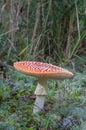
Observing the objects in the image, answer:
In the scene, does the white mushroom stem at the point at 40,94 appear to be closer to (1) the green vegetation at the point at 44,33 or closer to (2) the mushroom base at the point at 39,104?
(2) the mushroom base at the point at 39,104

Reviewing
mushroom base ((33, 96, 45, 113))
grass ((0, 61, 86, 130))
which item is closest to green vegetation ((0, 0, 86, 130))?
grass ((0, 61, 86, 130))

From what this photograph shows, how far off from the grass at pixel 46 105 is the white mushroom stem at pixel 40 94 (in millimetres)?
48

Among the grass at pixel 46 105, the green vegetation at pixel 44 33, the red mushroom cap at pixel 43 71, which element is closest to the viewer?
the red mushroom cap at pixel 43 71

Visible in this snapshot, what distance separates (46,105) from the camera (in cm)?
331

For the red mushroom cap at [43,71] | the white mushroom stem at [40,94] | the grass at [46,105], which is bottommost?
the grass at [46,105]

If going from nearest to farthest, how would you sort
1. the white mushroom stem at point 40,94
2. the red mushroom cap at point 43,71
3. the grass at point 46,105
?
1. the red mushroom cap at point 43,71
2. the grass at point 46,105
3. the white mushroom stem at point 40,94

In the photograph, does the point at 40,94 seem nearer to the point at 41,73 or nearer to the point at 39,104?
the point at 39,104

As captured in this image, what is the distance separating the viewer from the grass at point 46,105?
9.38 ft

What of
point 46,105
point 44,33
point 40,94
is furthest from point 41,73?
point 44,33

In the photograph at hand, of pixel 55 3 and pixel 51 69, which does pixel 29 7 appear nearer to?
pixel 55 3

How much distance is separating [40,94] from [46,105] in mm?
334

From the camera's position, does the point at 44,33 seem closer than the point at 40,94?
No

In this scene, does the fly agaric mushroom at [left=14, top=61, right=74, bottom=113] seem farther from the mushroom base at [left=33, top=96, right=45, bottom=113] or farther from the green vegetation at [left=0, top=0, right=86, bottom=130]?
the green vegetation at [left=0, top=0, right=86, bottom=130]

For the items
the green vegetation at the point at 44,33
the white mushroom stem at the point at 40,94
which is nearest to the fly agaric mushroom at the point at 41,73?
the white mushroom stem at the point at 40,94
